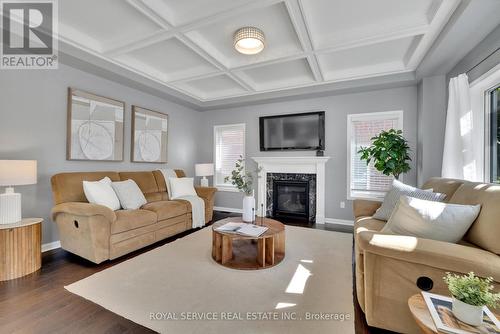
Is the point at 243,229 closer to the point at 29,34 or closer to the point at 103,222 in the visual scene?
the point at 103,222

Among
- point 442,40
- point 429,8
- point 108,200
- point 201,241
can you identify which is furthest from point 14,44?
point 442,40

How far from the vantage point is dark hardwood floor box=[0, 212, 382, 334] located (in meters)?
1.61

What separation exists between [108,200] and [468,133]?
461 cm

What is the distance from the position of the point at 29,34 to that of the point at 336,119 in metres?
4.64

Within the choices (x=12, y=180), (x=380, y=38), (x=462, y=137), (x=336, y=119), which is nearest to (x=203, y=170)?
(x=336, y=119)

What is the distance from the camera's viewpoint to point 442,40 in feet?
8.38

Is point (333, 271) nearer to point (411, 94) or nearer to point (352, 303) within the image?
point (352, 303)

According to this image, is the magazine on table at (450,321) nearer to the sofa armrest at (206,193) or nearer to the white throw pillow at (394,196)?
the white throw pillow at (394,196)

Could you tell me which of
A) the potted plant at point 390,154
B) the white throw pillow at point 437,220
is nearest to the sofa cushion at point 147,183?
the white throw pillow at point 437,220

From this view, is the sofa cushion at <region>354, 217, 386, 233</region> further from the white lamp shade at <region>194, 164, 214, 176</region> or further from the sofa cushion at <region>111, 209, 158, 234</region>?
the white lamp shade at <region>194, 164, 214, 176</region>

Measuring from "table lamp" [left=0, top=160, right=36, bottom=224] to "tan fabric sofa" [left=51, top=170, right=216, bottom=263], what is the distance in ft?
1.31

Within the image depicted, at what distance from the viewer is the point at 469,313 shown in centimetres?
102

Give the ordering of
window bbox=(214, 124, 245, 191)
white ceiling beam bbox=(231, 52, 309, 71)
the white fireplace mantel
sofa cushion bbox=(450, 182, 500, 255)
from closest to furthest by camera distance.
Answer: sofa cushion bbox=(450, 182, 500, 255) → white ceiling beam bbox=(231, 52, 309, 71) → the white fireplace mantel → window bbox=(214, 124, 245, 191)

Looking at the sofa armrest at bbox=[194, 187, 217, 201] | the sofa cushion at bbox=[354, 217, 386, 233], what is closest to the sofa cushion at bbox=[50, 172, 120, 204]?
the sofa armrest at bbox=[194, 187, 217, 201]
